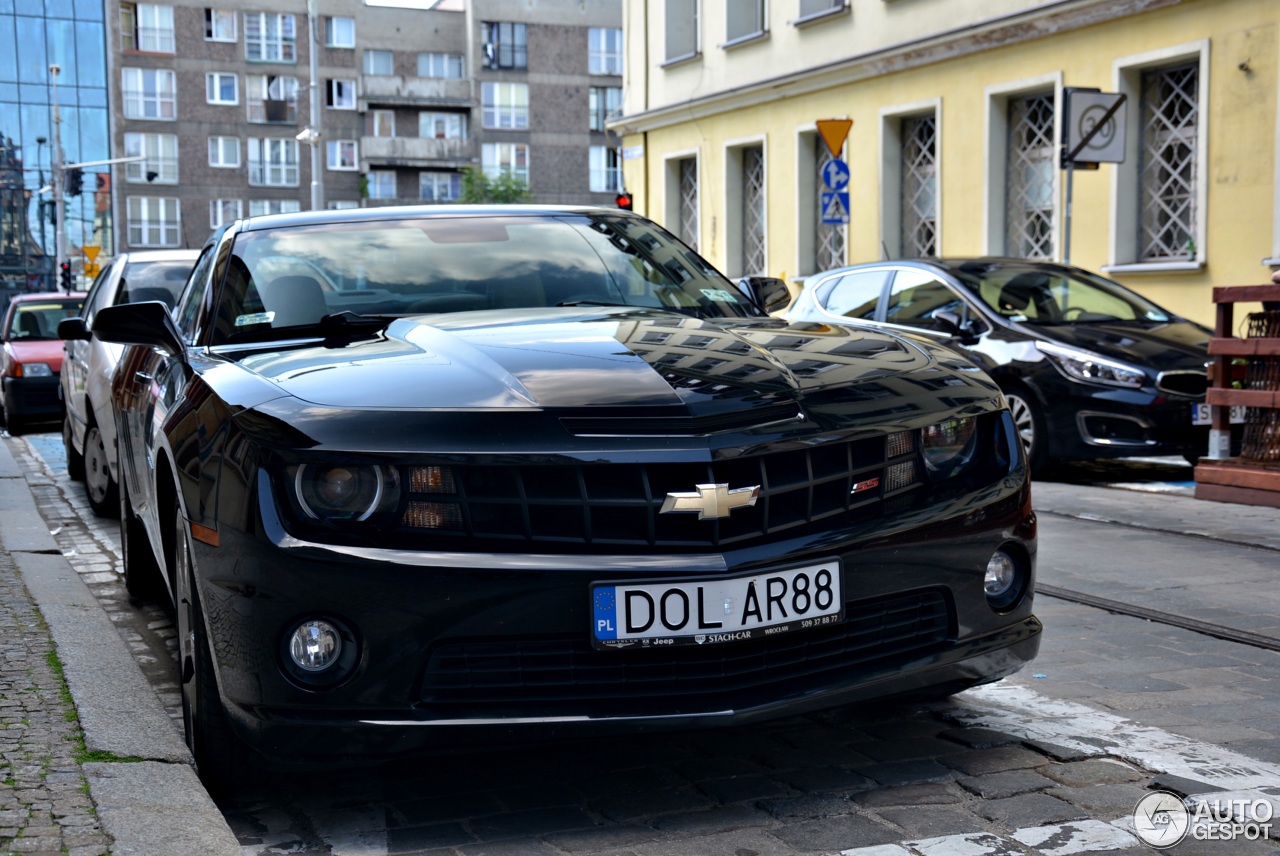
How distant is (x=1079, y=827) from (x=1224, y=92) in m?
13.8

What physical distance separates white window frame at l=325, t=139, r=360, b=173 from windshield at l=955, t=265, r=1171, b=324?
211 ft

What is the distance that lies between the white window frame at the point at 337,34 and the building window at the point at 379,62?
2.95 ft

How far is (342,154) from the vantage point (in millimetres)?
73562

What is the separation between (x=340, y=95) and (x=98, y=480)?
67.4 m

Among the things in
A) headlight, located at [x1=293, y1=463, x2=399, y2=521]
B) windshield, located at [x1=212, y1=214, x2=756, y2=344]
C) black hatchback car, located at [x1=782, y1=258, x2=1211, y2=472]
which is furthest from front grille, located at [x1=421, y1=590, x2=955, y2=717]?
black hatchback car, located at [x1=782, y1=258, x2=1211, y2=472]

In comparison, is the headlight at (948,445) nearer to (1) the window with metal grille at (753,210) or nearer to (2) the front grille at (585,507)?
(2) the front grille at (585,507)

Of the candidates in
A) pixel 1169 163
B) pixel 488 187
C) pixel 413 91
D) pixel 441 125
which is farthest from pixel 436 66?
pixel 1169 163

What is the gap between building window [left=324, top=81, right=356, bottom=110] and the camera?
7356 cm

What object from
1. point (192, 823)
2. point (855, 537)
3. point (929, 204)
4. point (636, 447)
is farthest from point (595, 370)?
point (929, 204)

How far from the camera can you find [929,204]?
70.5 ft

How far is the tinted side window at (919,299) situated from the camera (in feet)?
39.5

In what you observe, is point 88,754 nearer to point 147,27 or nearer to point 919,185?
point 919,185

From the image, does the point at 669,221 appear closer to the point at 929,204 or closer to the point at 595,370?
the point at 929,204

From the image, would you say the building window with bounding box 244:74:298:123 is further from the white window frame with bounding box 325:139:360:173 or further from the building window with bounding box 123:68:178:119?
the building window with bounding box 123:68:178:119
